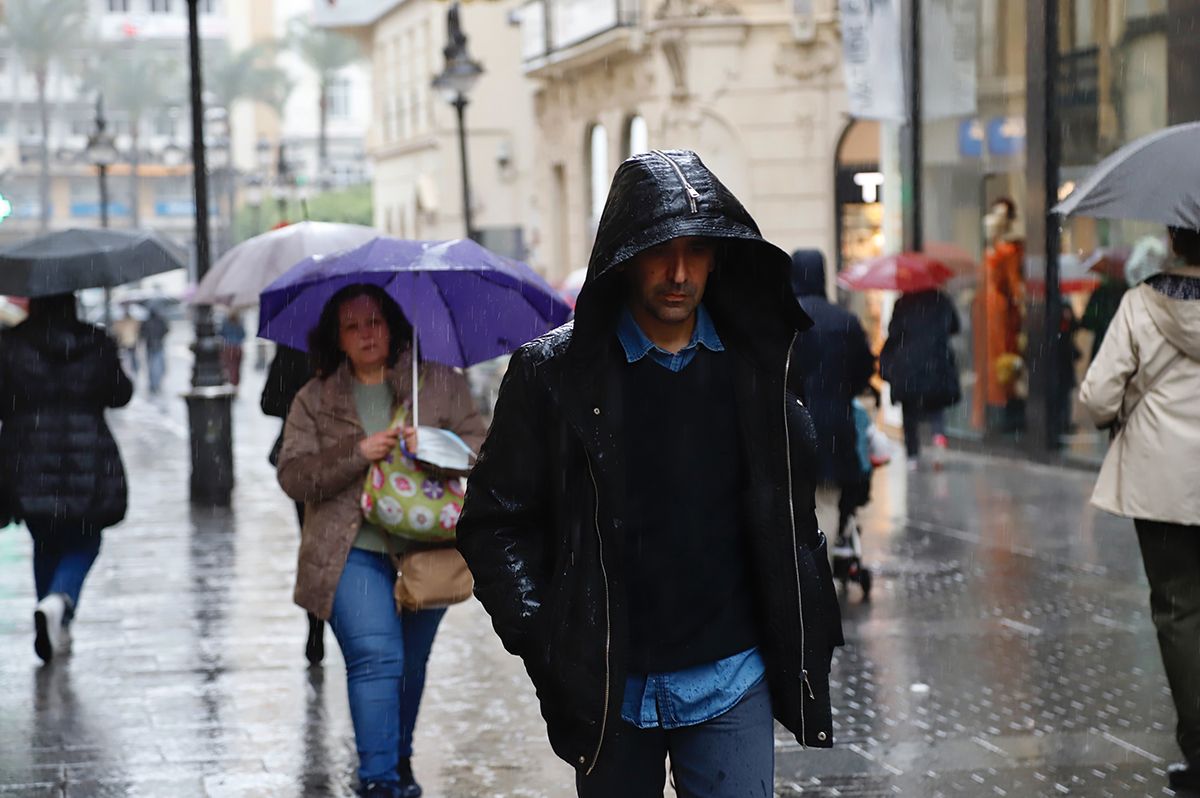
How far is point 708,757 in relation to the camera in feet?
13.2

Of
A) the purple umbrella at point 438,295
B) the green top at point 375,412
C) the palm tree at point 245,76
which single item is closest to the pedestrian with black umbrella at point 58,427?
the purple umbrella at point 438,295

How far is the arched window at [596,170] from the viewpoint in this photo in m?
35.3

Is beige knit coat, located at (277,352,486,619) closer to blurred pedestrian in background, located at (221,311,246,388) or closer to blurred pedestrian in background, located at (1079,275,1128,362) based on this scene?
blurred pedestrian in background, located at (1079,275,1128,362)

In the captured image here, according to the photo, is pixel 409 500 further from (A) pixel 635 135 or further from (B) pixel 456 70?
(A) pixel 635 135

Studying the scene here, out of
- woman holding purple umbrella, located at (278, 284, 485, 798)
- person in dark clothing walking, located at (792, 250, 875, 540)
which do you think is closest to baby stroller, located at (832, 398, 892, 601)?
person in dark clothing walking, located at (792, 250, 875, 540)

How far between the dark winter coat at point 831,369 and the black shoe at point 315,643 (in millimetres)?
2603

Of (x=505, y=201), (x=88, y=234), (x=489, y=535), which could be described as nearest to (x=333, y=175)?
(x=505, y=201)

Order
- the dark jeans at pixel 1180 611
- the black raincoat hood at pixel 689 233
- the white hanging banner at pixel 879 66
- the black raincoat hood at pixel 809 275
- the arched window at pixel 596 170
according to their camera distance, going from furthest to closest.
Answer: the arched window at pixel 596 170
the white hanging banner at pixel 879 66
the black raincoat hood at pixel 809 275
the dark jeans at pixel 1180 611
the black raincoat hood at pixel 689 233

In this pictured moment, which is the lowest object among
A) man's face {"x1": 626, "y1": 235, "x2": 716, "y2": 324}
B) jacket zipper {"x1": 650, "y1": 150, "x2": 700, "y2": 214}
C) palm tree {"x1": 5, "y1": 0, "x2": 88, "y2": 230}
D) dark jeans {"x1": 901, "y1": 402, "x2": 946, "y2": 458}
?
dark jeans {"x1": 901, "y1": 402, "x2": 946, "y2": 458}

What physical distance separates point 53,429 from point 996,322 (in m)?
11.2

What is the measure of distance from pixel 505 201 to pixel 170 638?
41.4 metres

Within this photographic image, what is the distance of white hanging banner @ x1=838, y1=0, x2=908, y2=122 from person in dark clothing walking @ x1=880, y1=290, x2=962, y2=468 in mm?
3866

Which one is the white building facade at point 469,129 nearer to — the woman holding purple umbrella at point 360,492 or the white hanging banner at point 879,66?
the white hanging banner at point 879,66

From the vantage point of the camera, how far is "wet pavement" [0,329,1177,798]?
690 centimetres
